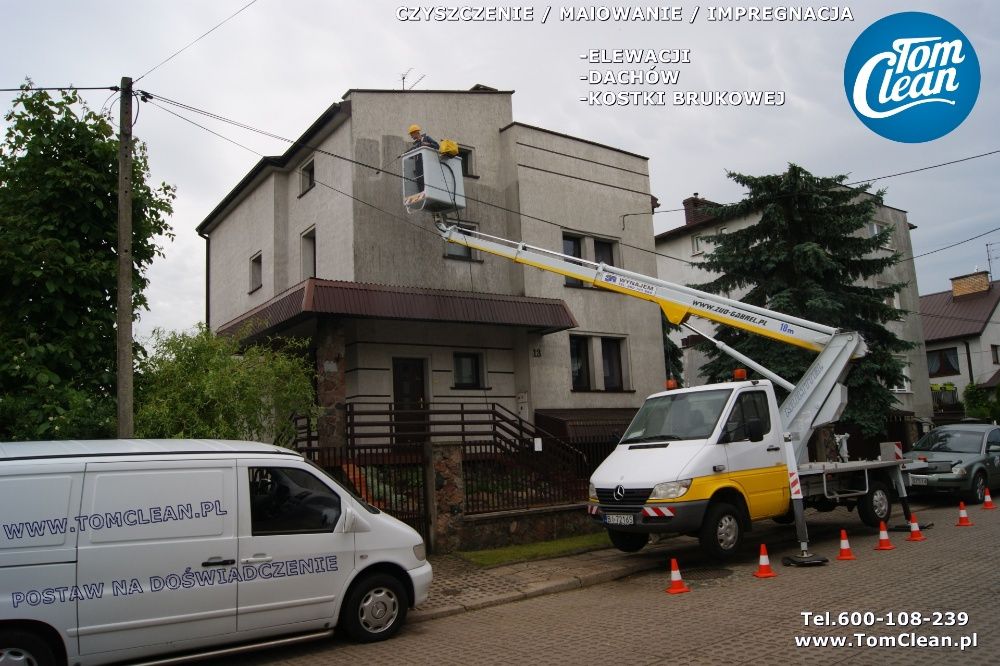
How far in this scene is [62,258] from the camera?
33.3 ft

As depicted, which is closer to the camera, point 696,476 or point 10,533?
point 10,533

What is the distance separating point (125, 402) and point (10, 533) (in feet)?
11.2

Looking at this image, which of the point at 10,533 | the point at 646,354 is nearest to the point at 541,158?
the point at 646,354

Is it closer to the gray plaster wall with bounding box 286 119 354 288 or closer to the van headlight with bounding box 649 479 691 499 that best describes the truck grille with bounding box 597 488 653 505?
the van headlight with bounding box 649 479 691 499

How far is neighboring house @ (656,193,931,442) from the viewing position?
91.4 feet

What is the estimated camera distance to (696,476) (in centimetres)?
970

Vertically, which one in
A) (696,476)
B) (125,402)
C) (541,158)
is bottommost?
(696,476)

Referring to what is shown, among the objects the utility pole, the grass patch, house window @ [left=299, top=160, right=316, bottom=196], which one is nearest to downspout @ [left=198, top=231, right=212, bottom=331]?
house window @ [left=299, top=160, right=316, bottom=196]

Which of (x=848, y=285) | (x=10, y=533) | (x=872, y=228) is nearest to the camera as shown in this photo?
(x=10, y=533)

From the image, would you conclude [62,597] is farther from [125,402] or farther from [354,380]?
[354,380]

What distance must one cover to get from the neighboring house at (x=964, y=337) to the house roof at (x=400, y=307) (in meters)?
30.9

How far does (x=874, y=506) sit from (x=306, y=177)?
15.3m

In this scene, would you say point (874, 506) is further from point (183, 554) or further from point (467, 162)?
point (467, 162)

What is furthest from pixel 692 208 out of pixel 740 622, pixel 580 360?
pixel 740 622
